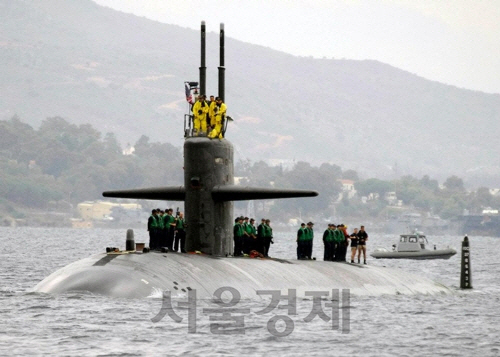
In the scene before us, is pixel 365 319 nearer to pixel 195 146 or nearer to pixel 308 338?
pixel 308 338

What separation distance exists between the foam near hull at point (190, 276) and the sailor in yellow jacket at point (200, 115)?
128 inches

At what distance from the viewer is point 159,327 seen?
903 inches

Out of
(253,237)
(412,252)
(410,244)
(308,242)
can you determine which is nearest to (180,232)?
A: (253,237)

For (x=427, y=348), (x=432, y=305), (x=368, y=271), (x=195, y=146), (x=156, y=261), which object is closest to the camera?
(x=427, y=348)

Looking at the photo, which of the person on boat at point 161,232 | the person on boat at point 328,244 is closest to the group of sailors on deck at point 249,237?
the person on boat at point 161,232

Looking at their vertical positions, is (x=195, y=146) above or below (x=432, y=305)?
above

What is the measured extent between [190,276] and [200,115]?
15.4ft

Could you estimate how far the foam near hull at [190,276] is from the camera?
81.7 feet

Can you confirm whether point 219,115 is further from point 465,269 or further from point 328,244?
point 465,269

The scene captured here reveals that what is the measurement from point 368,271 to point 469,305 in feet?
9.86

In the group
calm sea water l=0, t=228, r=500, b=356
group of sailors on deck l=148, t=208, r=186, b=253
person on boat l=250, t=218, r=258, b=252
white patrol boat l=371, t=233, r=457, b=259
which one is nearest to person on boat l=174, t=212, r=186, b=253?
group of sailors on deck l=148, t=208, r=186, b=253

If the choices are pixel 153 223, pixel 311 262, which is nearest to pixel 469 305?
pixel 311 262

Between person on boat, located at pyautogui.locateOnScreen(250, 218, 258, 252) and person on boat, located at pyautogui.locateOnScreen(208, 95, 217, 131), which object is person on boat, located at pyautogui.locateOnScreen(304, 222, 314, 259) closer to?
person on boat, located at pyautogui.locateOnScreen(250, 218, 258, 252)

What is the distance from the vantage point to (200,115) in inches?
1135
